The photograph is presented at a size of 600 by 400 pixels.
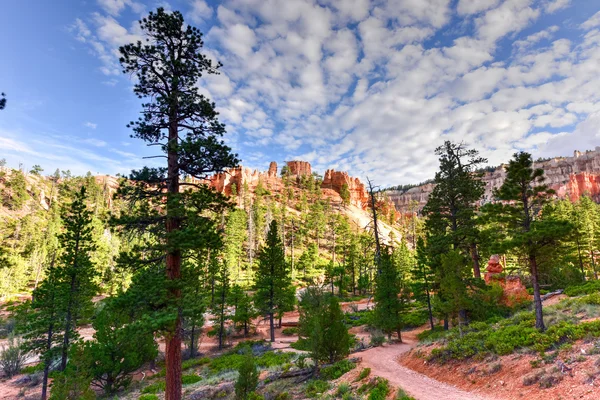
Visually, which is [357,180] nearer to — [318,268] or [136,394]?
[318,268]

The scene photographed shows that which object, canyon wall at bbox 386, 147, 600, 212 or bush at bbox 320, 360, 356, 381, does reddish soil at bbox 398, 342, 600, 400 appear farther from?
canyon wall at bbox 386, 147, 600, 212

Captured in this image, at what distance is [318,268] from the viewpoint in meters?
61.8

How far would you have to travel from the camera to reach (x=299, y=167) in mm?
151125

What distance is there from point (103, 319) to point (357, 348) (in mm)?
19285

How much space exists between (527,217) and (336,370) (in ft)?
42.7

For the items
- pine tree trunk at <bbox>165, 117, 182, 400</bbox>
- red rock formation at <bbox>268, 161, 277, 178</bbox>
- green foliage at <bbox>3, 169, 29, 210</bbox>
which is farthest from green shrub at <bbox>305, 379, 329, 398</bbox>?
red rock formation at <bbox>268, 161, 277, 178</bbox>

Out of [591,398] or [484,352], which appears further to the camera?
[484,352]

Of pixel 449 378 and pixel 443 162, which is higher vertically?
pixel 443 162

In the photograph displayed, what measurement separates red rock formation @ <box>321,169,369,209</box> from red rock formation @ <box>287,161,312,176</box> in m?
16.6

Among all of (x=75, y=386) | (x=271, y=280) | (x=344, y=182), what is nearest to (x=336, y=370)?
(x=75, y=386)

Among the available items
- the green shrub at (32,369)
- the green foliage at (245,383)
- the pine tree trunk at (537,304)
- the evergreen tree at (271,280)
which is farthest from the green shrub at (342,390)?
the green shrub at (32,369)

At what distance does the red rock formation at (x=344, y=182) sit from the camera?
130m

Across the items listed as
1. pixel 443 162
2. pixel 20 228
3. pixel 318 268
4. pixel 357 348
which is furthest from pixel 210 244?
pixel 20 228

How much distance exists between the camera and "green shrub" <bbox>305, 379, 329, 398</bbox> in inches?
478
